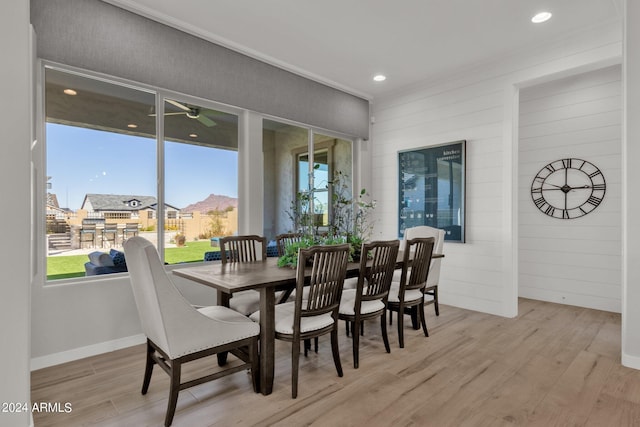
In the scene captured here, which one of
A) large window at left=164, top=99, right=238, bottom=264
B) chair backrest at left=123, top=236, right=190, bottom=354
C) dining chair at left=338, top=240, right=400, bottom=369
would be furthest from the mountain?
dining chair at left=338, top=240, right=400, bottom=369

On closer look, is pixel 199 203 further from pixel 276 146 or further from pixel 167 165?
pixel 276 146

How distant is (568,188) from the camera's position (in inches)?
183

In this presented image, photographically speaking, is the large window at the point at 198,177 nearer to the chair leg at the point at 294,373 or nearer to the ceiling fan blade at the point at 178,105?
the ceiling fan blade at the point at 178,105

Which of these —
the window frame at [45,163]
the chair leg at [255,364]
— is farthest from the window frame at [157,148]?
the chair leg at [255,364]

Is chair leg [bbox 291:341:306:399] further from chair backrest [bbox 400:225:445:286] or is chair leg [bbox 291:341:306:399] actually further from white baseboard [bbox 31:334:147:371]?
chair backrest [bbox 400:225:445:286]

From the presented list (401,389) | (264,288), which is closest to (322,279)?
(264,288)

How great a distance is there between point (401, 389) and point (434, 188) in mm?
3064

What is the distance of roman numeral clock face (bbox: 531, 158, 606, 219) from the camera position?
4.42 metres

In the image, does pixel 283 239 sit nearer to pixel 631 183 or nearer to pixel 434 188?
pixel 434 188

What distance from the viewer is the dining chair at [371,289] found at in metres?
2.73

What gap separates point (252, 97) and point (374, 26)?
155 centimetres

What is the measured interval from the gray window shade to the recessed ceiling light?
2535 millimetres

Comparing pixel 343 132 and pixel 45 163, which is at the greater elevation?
pixel 343 132

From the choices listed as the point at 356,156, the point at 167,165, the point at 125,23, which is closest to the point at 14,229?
the point at 167,165
